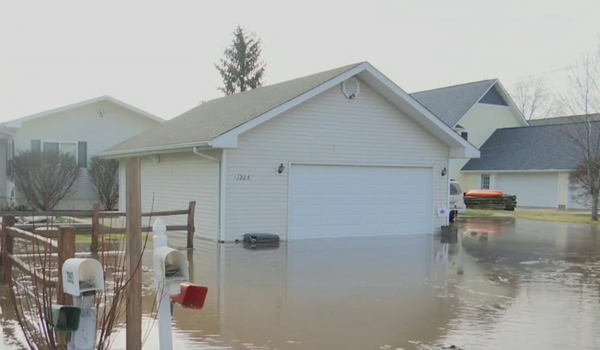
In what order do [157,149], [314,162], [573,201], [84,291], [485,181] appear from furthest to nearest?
[485,181] → [573,201] → [157,149] → [314,162] → [84,291]

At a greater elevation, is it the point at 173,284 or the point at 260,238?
the point at 173,284

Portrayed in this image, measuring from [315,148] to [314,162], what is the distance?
41cm

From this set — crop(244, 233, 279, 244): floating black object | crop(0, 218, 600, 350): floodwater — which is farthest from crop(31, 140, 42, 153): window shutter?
crop(244, 233, 279, 244): floating black object

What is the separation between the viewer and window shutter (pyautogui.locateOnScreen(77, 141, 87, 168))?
2617 cm

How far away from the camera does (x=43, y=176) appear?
23.3m

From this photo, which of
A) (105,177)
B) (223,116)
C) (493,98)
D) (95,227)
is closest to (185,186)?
(223,116)

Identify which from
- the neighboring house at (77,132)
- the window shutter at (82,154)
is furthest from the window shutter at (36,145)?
the window shutter at (82,154)

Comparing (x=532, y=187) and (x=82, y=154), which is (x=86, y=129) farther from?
(x=532, y=187)

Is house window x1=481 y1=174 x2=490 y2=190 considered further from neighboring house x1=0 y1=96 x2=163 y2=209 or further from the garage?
neighboring house x1=0 y1=96 x2=163 y2=209

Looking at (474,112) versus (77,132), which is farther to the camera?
(474,112)

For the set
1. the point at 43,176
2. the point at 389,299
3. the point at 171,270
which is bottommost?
the point at 389,299

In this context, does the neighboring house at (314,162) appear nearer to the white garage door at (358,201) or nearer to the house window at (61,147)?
the white garage door at (358,201)

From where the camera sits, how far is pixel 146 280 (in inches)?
393

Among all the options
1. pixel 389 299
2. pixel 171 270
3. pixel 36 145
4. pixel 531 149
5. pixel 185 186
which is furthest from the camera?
pixel 531 149
